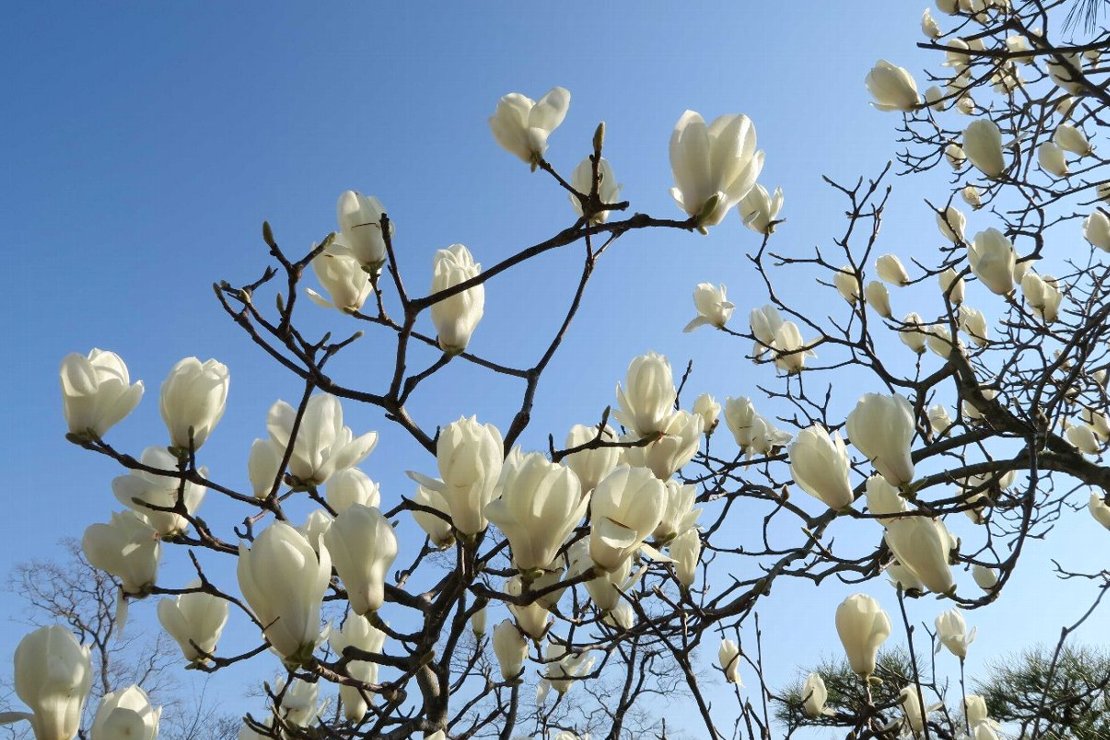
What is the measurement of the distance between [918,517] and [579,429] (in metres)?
0.53

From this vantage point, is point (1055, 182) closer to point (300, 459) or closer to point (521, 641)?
point (521, 641)

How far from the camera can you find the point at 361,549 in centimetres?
81

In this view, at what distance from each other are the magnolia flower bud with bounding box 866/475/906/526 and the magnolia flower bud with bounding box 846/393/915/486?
0.08m

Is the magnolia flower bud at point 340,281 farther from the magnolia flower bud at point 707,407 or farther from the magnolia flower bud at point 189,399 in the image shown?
the magnolia flower bud at point 707,407

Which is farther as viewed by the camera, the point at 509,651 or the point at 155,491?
the point at 509,651

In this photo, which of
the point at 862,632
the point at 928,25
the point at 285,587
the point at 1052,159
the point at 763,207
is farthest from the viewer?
the point at 928,25

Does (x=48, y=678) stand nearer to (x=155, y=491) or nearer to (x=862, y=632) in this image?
(x=155, y=491)

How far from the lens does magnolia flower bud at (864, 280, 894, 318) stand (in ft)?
9.42

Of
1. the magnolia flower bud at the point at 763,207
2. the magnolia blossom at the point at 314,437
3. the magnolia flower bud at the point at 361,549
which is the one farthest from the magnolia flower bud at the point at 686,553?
the magnolia flower bud at the point at 763,207

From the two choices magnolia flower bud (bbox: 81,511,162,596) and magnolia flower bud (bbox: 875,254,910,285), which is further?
magnolia flower bud (bbox: 875,254,910,285)

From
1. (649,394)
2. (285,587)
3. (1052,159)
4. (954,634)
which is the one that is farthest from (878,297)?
(285,587)

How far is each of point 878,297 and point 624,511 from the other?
238 centimetres

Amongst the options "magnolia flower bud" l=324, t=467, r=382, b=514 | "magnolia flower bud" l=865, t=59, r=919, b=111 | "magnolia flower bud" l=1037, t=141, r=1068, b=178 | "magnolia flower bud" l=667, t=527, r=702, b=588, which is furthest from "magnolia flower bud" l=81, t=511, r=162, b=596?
"magnolia flower bud" l=1037, t=141, r=1068, b=178

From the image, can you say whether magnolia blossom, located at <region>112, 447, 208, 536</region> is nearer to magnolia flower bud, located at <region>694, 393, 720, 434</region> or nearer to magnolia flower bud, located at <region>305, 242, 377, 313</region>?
magnolia flower bud, located at <region>305, 242, 377, 313</region>
